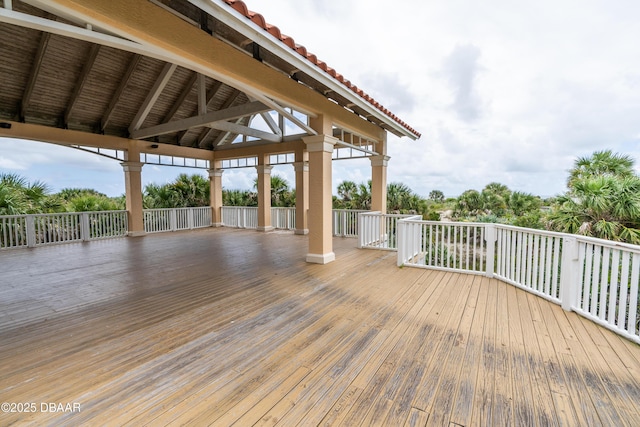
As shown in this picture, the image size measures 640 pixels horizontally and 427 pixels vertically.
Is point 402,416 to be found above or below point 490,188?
below

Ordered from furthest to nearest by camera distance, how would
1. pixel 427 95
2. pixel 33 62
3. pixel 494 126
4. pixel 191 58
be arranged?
pixel 494 126 < pixel 427 95 < pixel 33 62 < pixel 191 58

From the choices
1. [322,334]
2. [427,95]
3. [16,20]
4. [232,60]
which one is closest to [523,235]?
[322,334]

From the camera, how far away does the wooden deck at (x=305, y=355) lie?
1665 millimetres

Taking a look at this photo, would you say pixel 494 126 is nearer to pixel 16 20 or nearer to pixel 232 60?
pixel 232 60

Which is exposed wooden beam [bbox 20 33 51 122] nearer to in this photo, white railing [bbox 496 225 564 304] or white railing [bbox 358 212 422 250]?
white railing [bbox 358 212 422 250]

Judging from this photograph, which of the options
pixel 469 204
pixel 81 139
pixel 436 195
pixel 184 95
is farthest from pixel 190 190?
pixel 436 195

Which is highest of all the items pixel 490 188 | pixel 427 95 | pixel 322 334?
pixel 427 95

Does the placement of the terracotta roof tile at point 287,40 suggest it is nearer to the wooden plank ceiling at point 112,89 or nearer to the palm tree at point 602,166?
the wooden plank ceiling at point 112,89

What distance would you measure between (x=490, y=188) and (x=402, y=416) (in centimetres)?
1483

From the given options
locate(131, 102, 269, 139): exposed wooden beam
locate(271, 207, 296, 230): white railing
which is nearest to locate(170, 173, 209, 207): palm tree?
locate(271, 207, 296, 230): white railing

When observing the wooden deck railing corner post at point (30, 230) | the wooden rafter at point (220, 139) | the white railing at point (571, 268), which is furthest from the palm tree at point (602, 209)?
the wooden deck railing corner post at point (30, 230)

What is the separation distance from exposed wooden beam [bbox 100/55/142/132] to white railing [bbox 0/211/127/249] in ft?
9.49

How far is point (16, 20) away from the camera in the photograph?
201 cm

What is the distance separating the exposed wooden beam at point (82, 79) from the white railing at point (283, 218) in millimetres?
6742
